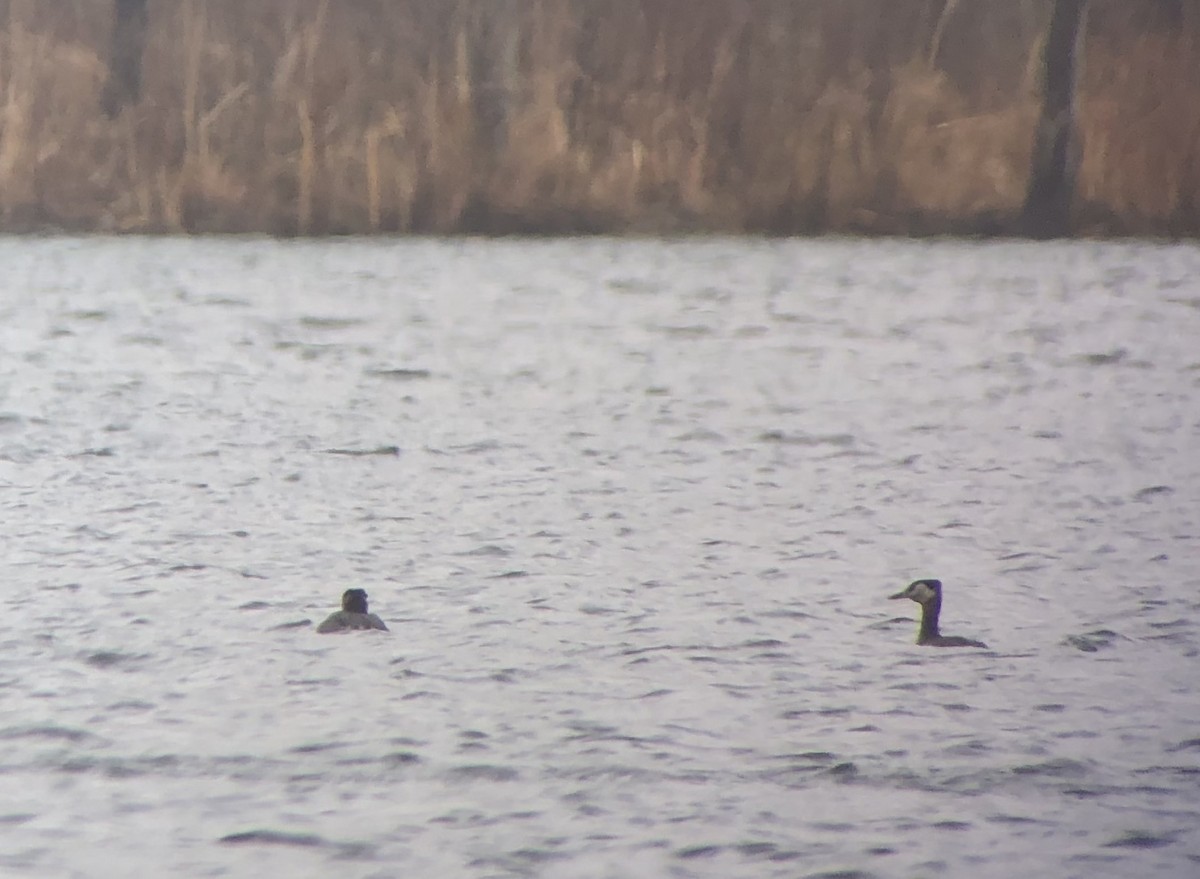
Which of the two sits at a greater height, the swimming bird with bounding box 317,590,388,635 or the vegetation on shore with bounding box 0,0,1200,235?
the vegetation on shore with bounding box 0,0,1200,235

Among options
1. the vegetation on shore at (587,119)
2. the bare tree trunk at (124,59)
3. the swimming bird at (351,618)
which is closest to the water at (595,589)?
the swimming bird at (351,618)

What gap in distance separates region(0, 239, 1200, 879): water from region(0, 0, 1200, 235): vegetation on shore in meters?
1.70

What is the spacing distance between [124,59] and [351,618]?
5244mm

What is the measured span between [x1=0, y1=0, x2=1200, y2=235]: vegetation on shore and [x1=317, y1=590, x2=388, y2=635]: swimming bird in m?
4.48

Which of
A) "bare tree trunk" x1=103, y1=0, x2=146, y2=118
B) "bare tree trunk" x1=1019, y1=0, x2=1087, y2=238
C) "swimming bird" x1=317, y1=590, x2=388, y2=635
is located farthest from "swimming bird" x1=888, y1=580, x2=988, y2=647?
"bare tree trunk" x1=103, y1=0, x2=146, y2=118

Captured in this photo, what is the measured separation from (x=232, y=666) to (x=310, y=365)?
7.03 feet

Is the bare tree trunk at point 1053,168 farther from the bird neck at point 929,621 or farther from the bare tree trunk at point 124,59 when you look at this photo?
the bird neck at point 929,621

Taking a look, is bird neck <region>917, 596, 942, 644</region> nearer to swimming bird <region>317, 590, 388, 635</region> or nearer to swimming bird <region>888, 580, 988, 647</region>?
swimming bird <region>888, 580, 988, 647</region>

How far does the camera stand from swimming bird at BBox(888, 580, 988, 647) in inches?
92.6

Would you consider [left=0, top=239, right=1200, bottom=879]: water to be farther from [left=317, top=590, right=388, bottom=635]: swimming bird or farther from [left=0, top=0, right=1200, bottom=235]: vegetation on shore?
[left=0, top=0, right=1200, bottom=235]: vegetation on shore

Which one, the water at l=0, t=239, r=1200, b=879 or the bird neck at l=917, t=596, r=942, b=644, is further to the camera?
the bird neck at l=917, t=596, r=942, b=644

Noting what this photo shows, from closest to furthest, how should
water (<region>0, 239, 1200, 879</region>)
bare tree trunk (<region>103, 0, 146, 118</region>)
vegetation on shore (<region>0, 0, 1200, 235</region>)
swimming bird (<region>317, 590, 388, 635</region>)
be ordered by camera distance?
1. water (<region>0, 239, 1200, 879</region>)
2. swimming bird (<region>317, 590, 388, 635</region>)
3. vegetation on shore (<region>0, 0, 1200, 235</region>)
4. bare tree trunk (<region>103, 0, 146, 118</region>)

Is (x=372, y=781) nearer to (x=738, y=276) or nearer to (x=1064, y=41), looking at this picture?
(x=738, y=276)

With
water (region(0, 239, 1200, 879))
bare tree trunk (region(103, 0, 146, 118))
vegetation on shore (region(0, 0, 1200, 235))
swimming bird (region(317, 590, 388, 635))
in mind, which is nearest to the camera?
water (region(0, 239, 1200, 879))
